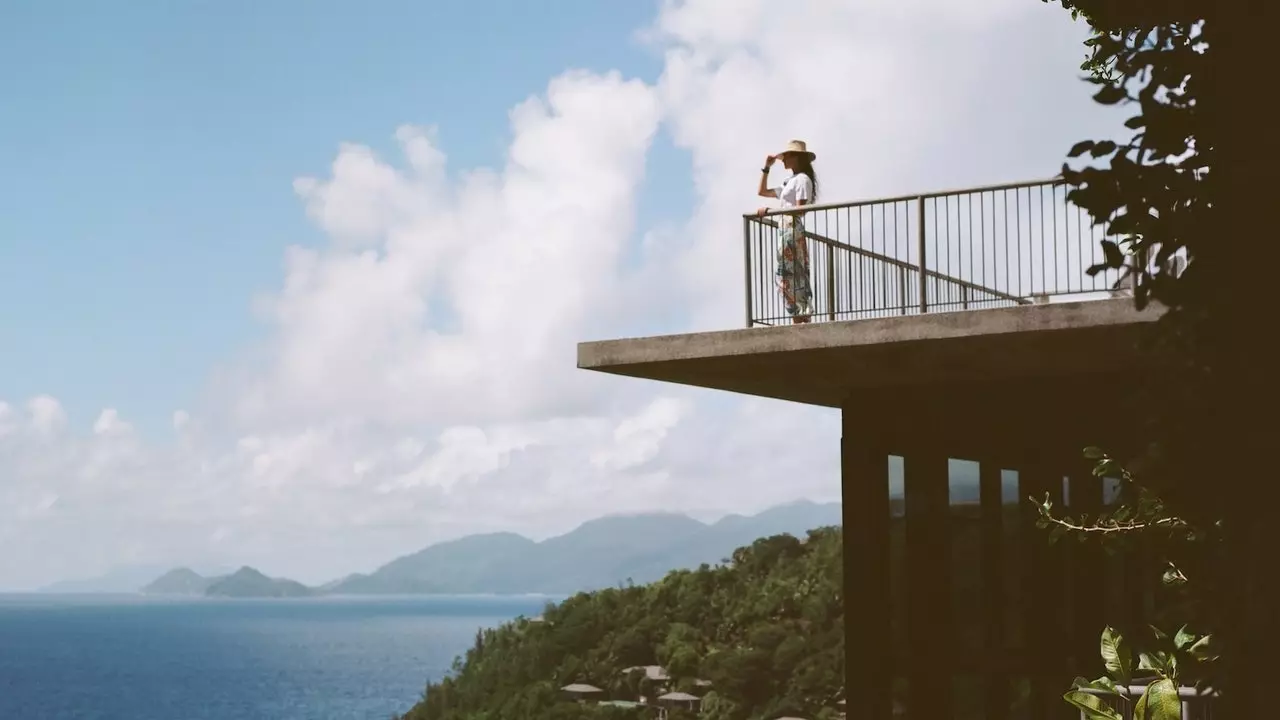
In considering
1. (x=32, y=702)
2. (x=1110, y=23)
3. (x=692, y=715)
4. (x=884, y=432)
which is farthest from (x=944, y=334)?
(x=32, y=702)

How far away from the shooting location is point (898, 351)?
12.4 m

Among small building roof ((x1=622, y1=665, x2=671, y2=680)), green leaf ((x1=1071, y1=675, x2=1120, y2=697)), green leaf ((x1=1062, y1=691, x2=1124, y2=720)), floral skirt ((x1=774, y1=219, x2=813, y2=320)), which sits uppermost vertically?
floral skirt ((x1=774, y1=219, x2=813, y2=320))

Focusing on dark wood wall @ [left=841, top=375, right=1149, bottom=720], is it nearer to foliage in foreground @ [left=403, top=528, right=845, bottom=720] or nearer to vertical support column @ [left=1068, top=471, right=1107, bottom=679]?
vertical support column @ [left=1068, top=471, right=1107, bottom=679]

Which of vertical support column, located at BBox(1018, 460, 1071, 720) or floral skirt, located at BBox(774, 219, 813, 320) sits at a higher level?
floral skirt, located at BBox(774, 219, 813, 320)

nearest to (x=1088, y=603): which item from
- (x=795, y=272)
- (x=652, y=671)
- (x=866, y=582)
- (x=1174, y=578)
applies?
(x=866, y=582)

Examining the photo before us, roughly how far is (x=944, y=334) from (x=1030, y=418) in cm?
253

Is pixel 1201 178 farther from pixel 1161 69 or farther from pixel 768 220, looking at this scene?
pixel 768 220

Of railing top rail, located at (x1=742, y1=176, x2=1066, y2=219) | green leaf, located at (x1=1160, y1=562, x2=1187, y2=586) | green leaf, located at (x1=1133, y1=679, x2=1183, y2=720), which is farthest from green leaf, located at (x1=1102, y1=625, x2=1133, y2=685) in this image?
railing top rail, located at (x1=742, y1=176, x2=1066, y2=219)

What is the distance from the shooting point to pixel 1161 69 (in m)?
5.44

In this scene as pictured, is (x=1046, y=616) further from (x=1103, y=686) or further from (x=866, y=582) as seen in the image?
(x=1103, y=686)

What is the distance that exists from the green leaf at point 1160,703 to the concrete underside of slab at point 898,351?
277cm

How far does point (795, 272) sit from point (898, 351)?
1326 mm

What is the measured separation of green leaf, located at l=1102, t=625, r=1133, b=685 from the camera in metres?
9.81

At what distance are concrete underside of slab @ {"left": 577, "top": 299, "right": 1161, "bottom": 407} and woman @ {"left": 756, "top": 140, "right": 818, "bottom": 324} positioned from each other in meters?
0.55
